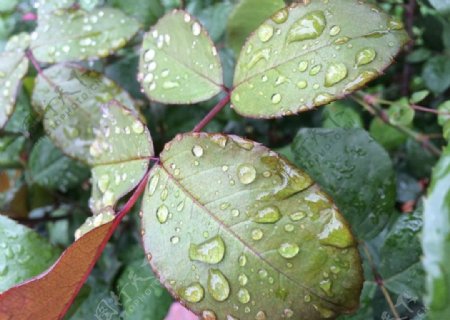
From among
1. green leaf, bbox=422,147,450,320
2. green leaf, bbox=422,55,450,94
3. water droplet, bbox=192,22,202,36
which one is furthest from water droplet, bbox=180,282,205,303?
green leaf, bbox=422,55,450,94

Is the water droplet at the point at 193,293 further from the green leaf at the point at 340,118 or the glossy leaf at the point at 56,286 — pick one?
the green leaf at the point at 340,118

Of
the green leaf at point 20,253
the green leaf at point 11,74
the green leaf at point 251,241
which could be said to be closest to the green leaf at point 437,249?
the green leaf at point 251,241

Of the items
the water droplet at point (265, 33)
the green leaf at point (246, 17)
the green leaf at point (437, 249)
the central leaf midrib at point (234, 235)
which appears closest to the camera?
the green leaf at point (437, 249)

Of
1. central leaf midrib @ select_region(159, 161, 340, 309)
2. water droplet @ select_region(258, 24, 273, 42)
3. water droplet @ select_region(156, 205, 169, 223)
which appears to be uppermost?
water droplet @ select_region(258, 24, 273, 42)

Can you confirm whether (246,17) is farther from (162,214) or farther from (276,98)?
(162,214)

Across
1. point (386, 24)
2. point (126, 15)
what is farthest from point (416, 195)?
point (126, 15)

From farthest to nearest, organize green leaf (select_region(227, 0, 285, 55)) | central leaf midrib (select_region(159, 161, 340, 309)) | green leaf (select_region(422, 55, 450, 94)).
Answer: green leaf (select_region(422, 55, 450, 94)), green leaf (select_region(227, 0, 285, 55)), central leaf midrib (select_region(159, 161, 340, 309))

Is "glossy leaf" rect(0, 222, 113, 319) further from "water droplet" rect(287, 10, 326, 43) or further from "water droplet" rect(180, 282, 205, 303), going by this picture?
"water droplet" rect(287, 10, 326, 43)

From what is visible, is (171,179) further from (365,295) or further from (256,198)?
(365,295)
